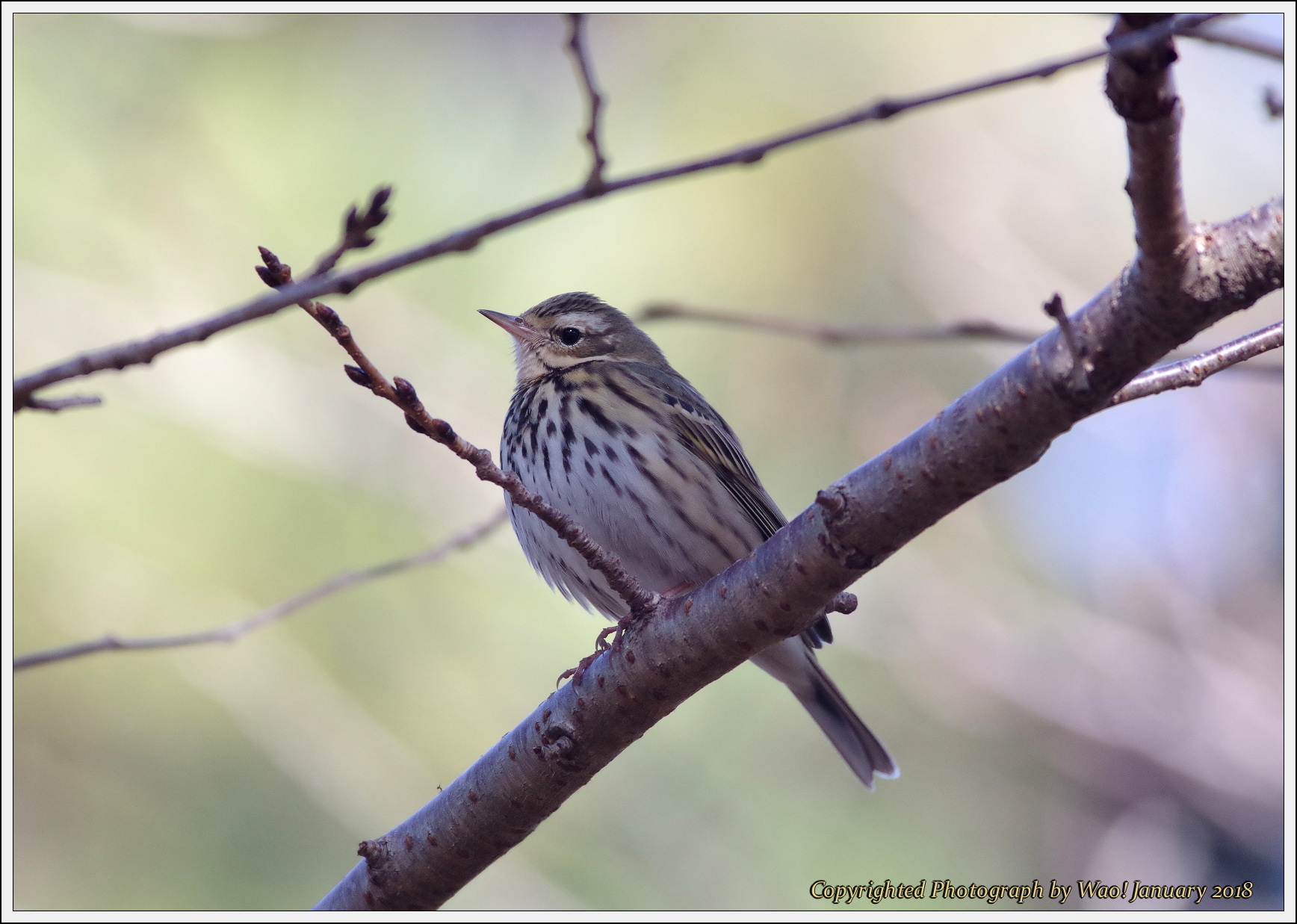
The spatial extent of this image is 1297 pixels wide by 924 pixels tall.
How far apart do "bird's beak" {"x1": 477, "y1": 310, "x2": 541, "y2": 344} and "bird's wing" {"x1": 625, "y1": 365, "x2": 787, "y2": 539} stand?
70cm

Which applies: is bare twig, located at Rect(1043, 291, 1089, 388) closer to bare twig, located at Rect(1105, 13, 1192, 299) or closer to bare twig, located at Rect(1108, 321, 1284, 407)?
bare twig, located at Rect(1105, 13, 1192, 299)

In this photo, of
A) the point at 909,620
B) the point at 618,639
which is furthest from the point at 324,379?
the point at 618,639

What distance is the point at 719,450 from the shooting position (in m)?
5.77

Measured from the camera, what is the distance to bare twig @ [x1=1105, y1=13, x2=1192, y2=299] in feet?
7.24

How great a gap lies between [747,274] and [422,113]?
3.35 m

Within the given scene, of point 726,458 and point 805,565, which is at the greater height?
point 726,458

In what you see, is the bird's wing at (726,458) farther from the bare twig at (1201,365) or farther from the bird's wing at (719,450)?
the bare twig at (1201,365)

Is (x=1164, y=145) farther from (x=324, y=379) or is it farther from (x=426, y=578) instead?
(x=324, y=379)

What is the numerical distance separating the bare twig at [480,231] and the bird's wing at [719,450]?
11.5 ft

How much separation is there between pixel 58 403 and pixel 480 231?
1.11 metres

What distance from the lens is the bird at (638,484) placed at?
5234mm

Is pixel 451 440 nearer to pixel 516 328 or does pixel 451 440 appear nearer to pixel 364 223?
pixel 364 223

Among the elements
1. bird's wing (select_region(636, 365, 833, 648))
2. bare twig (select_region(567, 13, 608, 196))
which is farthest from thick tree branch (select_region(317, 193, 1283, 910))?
bird's wing (select_region(636, 365, 833, 648))

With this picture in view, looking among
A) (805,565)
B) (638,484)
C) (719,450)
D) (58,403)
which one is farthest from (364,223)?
(719,450)
